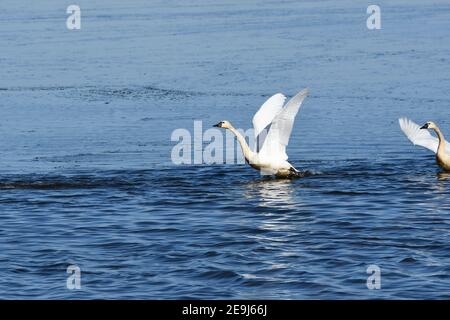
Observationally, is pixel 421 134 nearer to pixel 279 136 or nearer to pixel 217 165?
pixel 279 136

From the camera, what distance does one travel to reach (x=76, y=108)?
20.7 m

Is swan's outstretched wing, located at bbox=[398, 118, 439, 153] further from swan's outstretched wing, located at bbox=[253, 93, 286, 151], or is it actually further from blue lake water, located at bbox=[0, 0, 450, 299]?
swan's outstretched wing, located at bbox=[253, 93, 286, 151]

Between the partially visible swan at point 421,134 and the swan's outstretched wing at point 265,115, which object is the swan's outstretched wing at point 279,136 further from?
the partially visible swan at point 421,134

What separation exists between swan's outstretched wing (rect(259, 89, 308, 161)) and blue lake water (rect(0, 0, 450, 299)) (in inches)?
15.5

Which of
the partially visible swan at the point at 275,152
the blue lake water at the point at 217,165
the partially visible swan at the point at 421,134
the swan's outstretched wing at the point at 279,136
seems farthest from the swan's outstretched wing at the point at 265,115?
the partially visible swan at the point at 421,134

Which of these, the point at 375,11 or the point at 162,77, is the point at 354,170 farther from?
the point at 375,11

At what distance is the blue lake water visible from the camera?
38.0ft

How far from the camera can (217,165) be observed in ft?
55.6

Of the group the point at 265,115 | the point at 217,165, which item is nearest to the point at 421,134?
the point at 265,115

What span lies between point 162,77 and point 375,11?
29.5 ft

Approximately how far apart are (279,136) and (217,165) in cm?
139

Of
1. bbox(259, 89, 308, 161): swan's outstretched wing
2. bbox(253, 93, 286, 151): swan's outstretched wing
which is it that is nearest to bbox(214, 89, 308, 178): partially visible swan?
bbox(259, 89, 308, 161): swan's outstretched wing

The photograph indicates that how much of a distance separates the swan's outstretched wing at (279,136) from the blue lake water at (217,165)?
15.5 inches

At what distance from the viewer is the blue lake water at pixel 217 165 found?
456 inches
